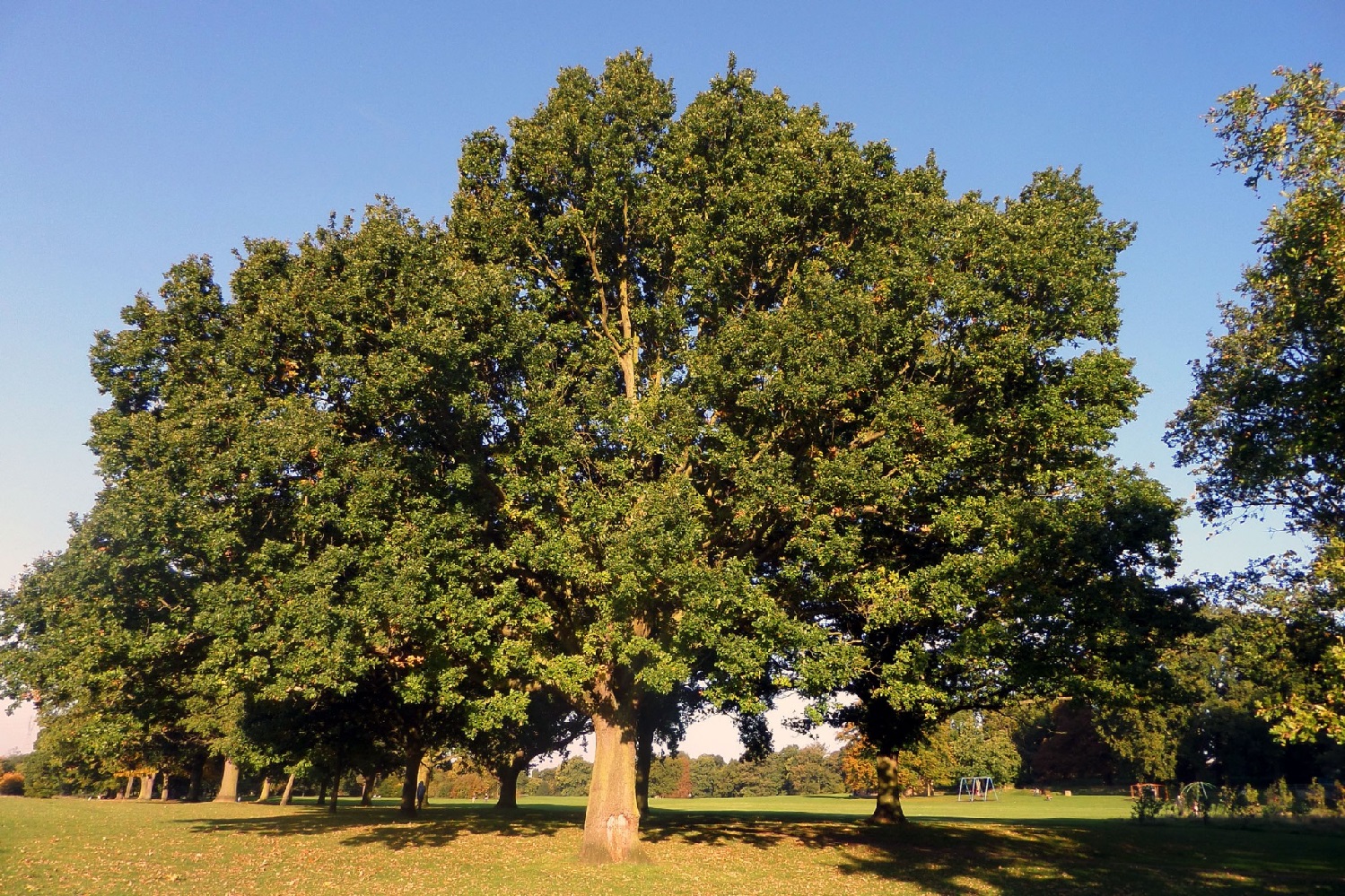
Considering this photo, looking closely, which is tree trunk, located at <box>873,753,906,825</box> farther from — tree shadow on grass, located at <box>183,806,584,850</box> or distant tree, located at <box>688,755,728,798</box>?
distant tree, located at <box>688,755,728,798</box>

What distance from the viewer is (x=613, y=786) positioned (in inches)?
990

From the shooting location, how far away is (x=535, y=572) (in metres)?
24.5

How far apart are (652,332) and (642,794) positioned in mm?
31429

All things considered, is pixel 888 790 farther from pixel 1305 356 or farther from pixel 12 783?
pixel 12 783

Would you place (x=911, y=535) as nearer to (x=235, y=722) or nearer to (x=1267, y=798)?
(x=235, y=722)

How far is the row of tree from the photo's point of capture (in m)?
21.5

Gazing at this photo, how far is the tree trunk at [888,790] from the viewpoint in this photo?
4038cm

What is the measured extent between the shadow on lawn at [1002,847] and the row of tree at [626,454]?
17.9ft

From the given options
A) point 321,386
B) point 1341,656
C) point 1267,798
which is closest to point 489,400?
point 321,386

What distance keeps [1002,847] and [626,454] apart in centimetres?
2266

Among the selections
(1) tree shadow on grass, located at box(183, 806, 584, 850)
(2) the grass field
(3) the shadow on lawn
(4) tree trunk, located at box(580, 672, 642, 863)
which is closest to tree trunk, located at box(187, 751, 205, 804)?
(2) the grass field

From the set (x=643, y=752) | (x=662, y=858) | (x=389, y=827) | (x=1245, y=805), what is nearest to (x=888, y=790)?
(x=643, y=752)

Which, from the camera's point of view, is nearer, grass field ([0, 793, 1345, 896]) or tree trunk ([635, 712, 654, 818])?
grass field ([0, 793, 1345, 896])

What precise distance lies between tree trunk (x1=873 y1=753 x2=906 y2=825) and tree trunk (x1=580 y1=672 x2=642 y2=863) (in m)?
19.7
